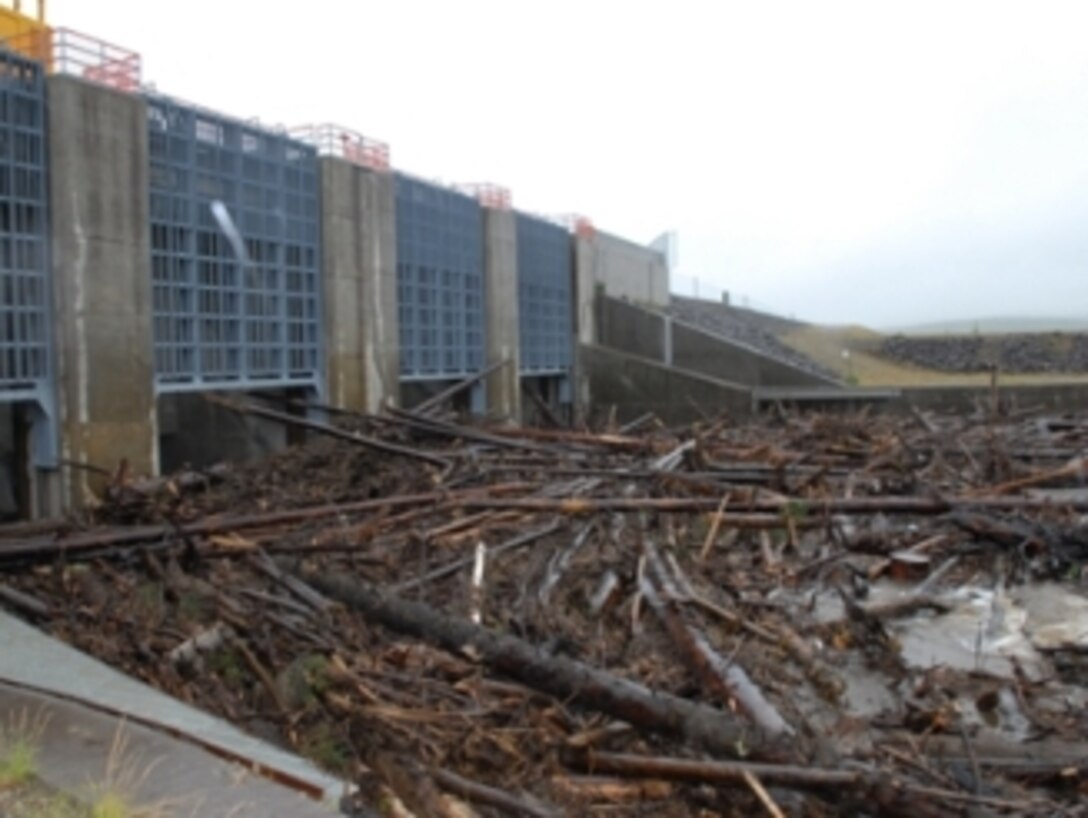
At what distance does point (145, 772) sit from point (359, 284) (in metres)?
15.9

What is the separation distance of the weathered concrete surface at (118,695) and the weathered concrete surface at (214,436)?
11386 millimetres

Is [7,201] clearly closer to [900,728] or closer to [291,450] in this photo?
[291,450]

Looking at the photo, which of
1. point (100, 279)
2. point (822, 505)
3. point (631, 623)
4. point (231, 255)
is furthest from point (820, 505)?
point (231, 255)

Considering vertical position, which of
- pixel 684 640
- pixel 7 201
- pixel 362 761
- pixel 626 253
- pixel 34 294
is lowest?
pixel 362 761

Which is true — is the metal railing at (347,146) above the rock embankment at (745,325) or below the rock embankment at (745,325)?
above

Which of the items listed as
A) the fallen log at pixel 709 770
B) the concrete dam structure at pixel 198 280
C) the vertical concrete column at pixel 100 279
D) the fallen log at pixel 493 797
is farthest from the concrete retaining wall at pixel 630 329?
the fallen log at pixel 493 797

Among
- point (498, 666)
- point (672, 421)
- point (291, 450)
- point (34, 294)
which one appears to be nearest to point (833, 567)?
point (498, 666)

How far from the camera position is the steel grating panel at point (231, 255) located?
14445mm

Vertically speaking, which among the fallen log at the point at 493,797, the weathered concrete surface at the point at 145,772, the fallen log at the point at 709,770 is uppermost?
the weathered concrete surface at the point at 145,772

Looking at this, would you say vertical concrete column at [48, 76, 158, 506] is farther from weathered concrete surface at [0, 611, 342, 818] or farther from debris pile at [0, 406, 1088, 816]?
weathered concrete surface at [0, 611, 342, 818]

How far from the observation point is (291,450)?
12711mm

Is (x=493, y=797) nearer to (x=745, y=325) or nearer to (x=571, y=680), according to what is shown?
(x=571, y=680)

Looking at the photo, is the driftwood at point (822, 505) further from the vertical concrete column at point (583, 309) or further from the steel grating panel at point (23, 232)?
the vertical concrete column at point (583, 309)

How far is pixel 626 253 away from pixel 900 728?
30362mm
